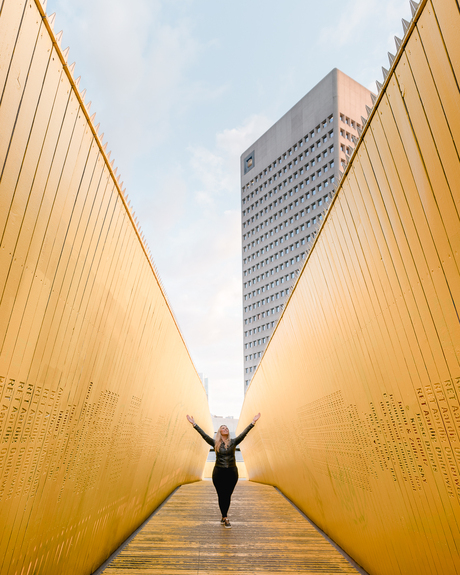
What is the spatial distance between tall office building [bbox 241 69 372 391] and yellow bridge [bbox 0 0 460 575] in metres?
53.0

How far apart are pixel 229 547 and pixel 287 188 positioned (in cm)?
6931

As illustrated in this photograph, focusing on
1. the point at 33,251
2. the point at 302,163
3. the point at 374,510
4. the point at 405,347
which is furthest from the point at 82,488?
the point at 302,163

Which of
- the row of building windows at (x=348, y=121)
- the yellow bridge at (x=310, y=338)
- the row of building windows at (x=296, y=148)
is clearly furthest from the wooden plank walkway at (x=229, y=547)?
the row of building windows at (x=348, y=121)

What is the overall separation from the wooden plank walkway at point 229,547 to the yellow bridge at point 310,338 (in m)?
0.04

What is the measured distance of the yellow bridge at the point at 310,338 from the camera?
2.48 metres

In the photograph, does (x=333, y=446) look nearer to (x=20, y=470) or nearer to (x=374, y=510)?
(x=374, y=510)

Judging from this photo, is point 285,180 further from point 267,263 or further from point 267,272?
point 267,272

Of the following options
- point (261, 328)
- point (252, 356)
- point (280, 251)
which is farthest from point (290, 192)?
point (252, 356)

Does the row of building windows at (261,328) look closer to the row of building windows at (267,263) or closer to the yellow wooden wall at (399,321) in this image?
the row of building windows at (267,263)

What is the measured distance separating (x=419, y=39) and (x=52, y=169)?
2369 mm

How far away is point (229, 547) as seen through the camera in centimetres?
530

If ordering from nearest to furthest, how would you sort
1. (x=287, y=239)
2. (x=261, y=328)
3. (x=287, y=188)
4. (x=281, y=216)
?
1. (x=287, y=239)
2. (x=287, y=188)
3. (x=281, y=216)
4. (x=261, y=328)

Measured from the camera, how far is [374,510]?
4203mm

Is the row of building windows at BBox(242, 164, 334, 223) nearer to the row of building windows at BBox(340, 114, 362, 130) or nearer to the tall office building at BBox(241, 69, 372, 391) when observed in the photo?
the tall office building at BBox(241, 69, 372, 391)
